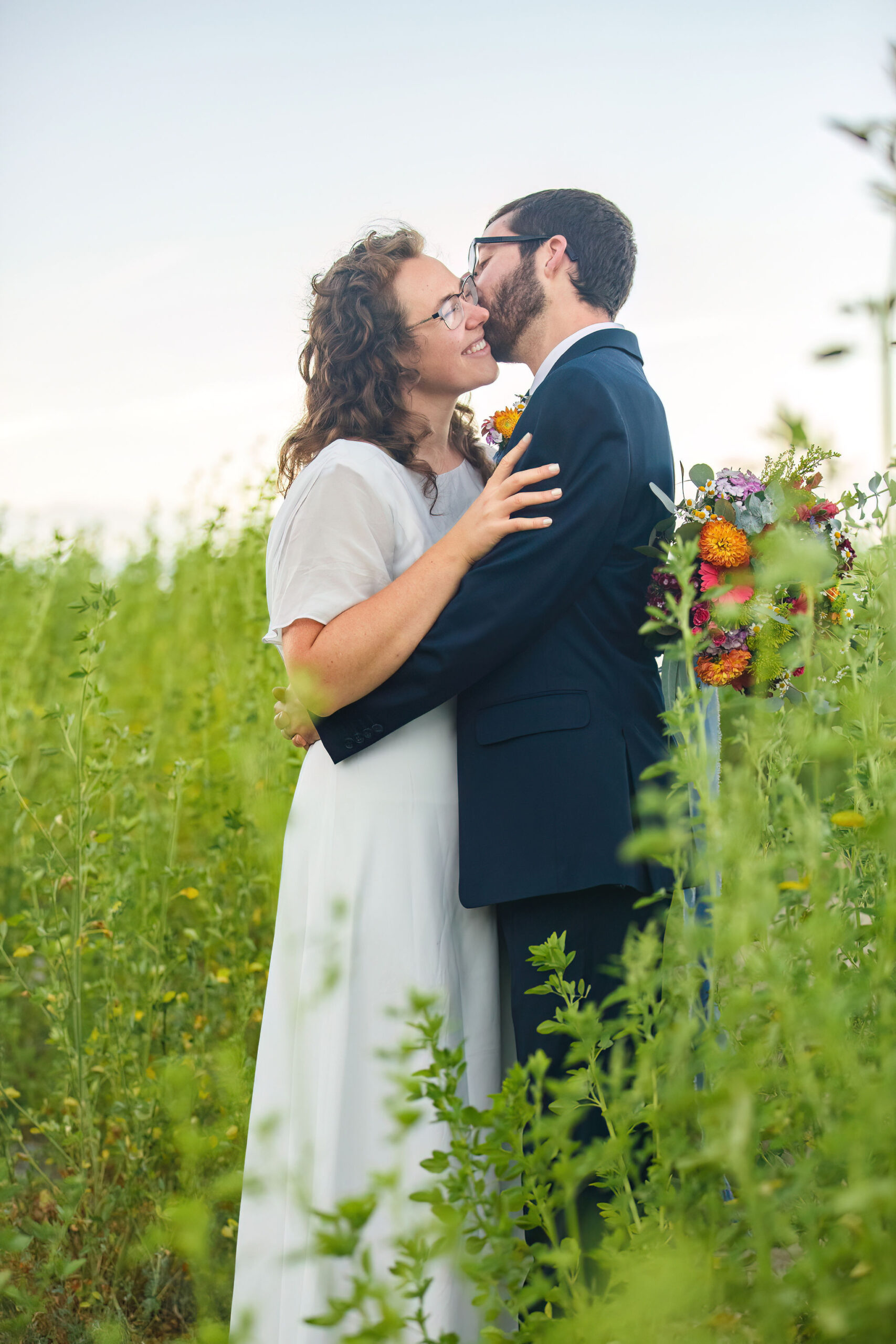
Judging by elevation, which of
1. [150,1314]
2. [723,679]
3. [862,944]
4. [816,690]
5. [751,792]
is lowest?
[150,1314]

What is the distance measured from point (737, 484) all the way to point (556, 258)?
86cm

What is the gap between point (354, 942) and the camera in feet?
6.53

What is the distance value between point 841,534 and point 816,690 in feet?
2.18

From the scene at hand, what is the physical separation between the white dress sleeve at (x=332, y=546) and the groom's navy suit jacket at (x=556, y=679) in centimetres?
20

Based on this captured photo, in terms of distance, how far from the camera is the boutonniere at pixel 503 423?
2502 millimetres

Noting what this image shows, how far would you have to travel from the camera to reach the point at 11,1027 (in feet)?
9.84

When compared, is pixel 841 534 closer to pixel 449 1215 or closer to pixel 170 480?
pixel 449 1215

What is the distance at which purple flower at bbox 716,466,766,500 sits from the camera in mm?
1882

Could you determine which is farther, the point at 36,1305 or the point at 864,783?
the point at 36,1305

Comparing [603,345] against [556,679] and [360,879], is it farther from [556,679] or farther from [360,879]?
[360,879]

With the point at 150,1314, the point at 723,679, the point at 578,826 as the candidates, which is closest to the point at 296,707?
the point at 578,826

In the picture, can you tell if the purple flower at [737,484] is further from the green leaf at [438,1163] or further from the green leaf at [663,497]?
the green leaf at [438,1163]

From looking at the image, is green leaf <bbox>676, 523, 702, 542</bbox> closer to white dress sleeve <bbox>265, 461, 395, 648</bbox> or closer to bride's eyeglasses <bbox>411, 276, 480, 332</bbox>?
white dress sleeve <bbox>265, 461, 395, 648</bbox>

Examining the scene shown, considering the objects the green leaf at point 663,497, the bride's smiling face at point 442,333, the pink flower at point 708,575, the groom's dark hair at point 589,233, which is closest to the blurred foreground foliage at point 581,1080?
the pink flower at point 708,575
